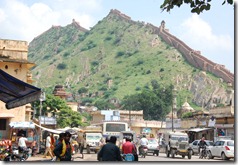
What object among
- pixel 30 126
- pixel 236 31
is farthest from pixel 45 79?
pixel 236 31

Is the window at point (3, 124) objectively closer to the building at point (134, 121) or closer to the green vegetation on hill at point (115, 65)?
the building at point (134, 121)

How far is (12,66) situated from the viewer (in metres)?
37.1

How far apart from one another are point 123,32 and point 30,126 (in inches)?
5995

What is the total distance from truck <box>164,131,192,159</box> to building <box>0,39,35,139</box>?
10.8 m

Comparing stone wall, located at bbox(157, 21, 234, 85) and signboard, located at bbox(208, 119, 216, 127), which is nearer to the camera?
signboard, located at bbox(208, 119, 216, 127)

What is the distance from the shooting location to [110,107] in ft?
429

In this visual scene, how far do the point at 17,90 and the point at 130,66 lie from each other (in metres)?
147

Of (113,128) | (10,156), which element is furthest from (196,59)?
(10,156)

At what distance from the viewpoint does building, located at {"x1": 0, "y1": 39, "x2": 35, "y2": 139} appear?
3575cm

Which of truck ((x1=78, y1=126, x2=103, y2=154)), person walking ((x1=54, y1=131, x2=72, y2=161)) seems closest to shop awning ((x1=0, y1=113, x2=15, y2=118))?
truck ((x1=78, y1=126, x2=103, y2=154))

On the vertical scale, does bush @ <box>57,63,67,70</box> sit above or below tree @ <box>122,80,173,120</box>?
above

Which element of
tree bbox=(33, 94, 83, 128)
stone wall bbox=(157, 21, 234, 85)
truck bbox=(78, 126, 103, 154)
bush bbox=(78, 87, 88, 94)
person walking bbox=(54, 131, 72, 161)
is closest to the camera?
person walking bbox=(54, 131, 72, 161)

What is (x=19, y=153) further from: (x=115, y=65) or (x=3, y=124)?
(x=115, y=65)

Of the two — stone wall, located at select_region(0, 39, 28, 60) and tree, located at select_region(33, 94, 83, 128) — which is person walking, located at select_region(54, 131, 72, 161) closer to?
stone wall, located at select_region(0, 39, 28, 60)
